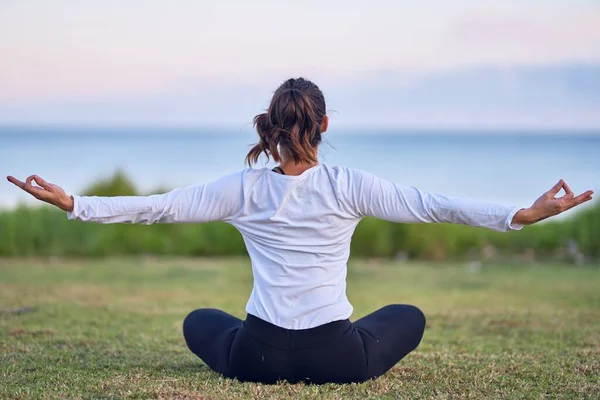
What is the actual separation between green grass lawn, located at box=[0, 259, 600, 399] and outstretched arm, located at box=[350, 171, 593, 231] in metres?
0.80

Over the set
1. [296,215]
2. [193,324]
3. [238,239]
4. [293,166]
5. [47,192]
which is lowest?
[238,239]

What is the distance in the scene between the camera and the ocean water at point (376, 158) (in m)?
34.6

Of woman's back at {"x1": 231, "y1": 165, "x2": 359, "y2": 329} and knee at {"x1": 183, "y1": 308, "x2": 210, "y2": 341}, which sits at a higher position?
woman's back at {"x1": 231, "y1": 165, "x2": 359, "y2": 329}

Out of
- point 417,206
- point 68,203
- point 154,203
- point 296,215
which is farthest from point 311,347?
point 68,203

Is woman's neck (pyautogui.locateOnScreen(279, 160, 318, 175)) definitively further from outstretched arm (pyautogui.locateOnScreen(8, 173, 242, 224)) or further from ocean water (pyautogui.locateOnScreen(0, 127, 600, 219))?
ocean water (pyautogui.locateOnScreen(0, 127, 600, 219))

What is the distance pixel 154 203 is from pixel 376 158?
1803 inches

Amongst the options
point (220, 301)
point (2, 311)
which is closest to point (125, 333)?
point (2, 311)

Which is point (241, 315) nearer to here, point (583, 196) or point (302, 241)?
point (302, 241)

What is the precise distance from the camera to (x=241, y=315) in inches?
293

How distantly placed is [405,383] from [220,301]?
4.75m

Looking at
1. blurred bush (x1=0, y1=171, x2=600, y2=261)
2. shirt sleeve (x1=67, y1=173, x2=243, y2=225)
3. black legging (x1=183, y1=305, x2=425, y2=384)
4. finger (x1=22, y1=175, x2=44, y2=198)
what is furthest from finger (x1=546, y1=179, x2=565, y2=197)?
blurred bush (x1=0, y1=171, x2=600, y2=261)

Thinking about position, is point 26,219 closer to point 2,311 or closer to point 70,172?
point 2,311

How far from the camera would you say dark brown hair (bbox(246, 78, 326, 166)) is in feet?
11.3

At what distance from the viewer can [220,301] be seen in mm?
8430
